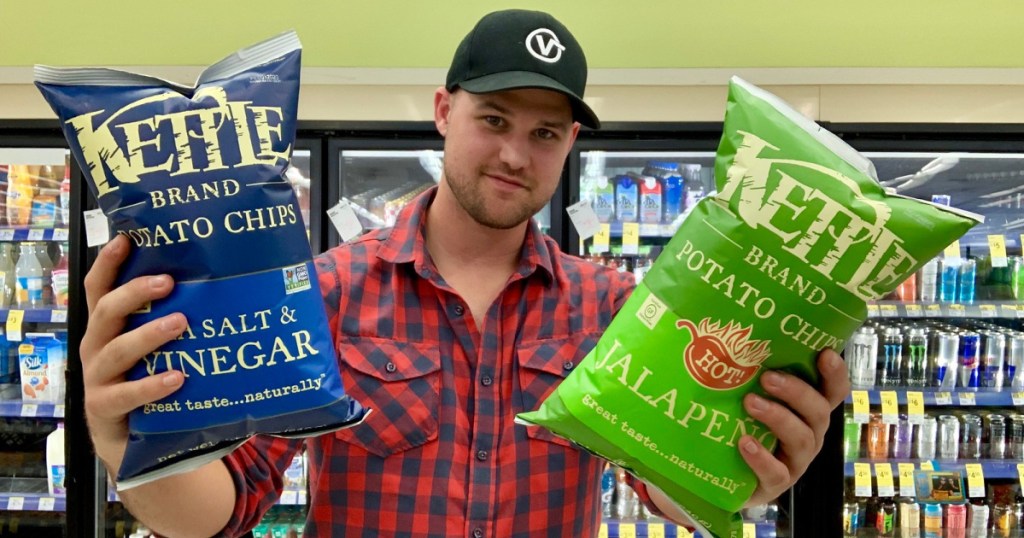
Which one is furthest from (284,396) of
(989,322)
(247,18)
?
(989,322)

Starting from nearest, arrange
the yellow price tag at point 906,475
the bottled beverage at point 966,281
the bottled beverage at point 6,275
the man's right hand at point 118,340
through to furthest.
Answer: the man's right hand at point 118,340 → the yellow price tag at point 906,475 → the bottled beverage at point 966,281 → the bottled beverage at point 6,275

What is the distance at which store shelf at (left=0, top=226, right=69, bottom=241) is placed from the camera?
2.61 metres

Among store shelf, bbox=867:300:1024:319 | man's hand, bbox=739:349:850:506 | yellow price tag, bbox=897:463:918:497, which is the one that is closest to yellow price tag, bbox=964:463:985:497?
yellow price tag, bbox=897:463:918:497

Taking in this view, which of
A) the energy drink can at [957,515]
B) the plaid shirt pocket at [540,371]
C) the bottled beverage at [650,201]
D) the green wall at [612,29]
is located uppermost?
the green wall at [612,29]

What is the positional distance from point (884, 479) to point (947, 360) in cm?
58

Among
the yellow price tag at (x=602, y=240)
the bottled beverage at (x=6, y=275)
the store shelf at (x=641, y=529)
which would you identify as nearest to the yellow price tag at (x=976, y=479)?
the store shelf at (x=641, y=529)

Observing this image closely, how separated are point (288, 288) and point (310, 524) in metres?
0.53

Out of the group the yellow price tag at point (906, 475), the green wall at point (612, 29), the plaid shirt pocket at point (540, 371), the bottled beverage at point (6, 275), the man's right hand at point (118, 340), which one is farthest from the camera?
the bottled beverage at point (6, 275)

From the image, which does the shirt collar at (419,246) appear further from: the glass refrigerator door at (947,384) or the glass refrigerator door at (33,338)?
the glass refrigerator door at (33,338)

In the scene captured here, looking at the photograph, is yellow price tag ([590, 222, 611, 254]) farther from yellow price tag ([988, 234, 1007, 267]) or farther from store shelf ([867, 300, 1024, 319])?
yellow price tag ([988, 234, 1007, 267])

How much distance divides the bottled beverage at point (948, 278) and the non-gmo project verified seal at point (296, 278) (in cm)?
286

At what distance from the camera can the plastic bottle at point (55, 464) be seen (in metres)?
2.80

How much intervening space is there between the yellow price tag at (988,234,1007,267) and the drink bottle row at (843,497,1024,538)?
1056 mm

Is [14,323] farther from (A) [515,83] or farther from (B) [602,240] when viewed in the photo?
(A) [515,83]
